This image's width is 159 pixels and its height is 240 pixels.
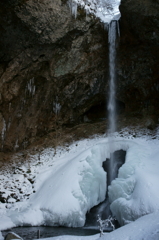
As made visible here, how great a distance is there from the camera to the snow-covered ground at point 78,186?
831cm

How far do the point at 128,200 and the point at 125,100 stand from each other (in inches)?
306

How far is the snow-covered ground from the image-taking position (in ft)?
27.3

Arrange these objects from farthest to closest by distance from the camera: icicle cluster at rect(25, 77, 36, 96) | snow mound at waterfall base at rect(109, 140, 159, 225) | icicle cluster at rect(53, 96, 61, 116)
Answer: icicle cluster at rect(53, 96, 61, 116) → icicle cluster at rect(25, 77, 36, 96) → snow mound at waterfall base at rect(109, 140, 159, 225)

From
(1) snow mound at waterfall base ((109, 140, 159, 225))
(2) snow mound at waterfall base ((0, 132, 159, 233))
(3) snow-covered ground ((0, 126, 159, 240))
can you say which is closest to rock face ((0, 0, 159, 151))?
(3) snow-covered ground ((0, 126, 159, 240))

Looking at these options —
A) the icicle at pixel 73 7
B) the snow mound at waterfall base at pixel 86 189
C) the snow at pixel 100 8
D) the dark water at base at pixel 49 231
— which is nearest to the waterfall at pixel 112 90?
the snow at pixel 100 8

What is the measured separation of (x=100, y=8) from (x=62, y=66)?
144 inches

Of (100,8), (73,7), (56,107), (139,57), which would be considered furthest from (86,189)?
(100,8)

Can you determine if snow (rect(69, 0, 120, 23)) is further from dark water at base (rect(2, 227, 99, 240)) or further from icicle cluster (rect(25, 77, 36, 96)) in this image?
dark water at base (rect(2, 227, 99, 240))

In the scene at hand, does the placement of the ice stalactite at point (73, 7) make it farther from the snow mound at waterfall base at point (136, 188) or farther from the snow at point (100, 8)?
the snow mound at waterfall base at point (136, 188)

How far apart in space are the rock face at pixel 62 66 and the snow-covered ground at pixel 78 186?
7.97 ft

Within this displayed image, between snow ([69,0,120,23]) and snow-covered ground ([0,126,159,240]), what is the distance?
6309mm

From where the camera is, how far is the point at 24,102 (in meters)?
12.9

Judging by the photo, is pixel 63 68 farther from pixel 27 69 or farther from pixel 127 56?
pixel 127 56

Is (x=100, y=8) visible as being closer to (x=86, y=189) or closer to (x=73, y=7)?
(x=73, y=7)
